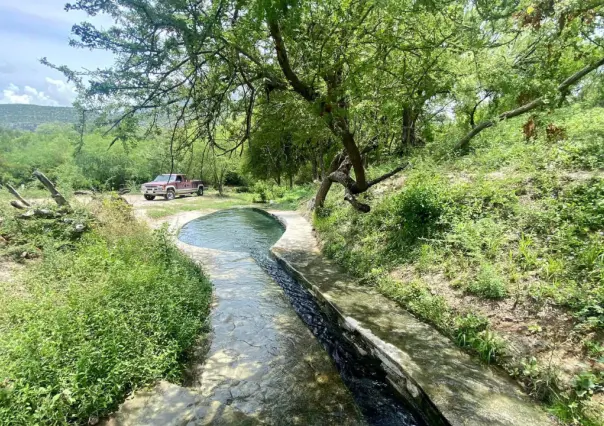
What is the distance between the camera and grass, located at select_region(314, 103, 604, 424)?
140 inches

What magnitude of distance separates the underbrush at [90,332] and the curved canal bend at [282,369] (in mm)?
518

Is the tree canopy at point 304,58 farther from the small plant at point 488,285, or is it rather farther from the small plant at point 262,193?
the small plant at point 262,193

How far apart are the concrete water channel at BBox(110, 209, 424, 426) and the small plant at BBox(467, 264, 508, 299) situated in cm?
185

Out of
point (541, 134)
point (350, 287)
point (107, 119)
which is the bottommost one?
point (350, 287)

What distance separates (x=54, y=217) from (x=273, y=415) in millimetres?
7192

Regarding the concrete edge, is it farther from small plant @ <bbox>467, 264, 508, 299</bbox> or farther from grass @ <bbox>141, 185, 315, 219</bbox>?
Answer: grass @ <bbox>141, 185, 315, 219</bbox>

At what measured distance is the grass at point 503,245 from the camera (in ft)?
11.7

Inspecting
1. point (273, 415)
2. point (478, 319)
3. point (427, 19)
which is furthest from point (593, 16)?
point (273, 415)

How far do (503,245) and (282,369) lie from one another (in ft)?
12.8

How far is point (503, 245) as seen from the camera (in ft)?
16.0

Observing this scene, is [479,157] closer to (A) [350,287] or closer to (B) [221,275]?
(A) [350,287]

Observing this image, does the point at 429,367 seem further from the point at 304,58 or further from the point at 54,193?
the point at 54,193

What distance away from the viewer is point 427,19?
281 inches

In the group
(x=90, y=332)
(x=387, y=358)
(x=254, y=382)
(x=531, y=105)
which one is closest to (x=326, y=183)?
(x=531, y=105)
